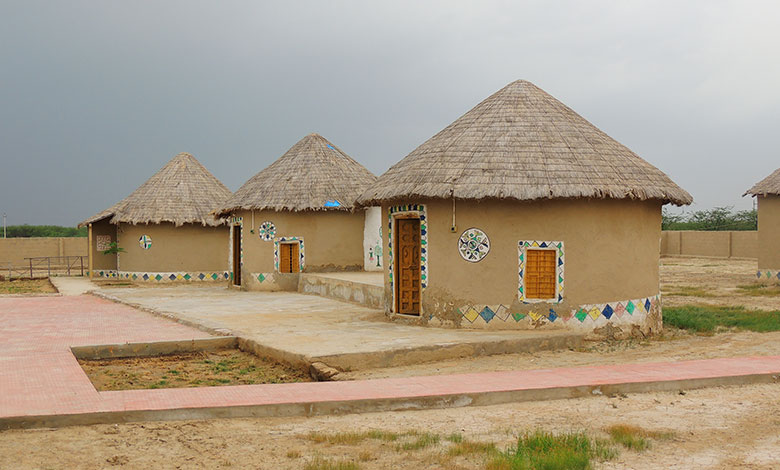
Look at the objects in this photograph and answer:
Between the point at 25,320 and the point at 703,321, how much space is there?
38.6 ft

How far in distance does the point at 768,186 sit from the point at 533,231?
13673mm

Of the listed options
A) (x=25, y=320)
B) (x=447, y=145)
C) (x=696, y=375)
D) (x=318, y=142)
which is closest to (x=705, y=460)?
(x=696, y=375)

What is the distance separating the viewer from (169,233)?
25.5 metres

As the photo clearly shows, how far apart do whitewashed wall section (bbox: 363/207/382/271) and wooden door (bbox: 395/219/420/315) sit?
24.9ft

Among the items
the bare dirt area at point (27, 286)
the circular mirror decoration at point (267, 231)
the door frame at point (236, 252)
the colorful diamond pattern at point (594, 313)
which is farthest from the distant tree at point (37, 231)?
the colorful diamond pattern at point (594, 313)

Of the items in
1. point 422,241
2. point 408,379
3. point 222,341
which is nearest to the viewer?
point 408,379

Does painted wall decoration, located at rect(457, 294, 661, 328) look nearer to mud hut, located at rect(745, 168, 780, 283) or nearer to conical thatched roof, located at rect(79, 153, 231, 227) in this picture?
mud hut, located at rect(745, 168, 780, 283)

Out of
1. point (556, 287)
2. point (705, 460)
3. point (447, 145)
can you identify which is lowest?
point (705, 460)

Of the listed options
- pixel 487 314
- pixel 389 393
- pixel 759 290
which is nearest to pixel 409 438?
pixel 389 393

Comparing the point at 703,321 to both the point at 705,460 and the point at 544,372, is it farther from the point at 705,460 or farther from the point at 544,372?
the point at 705,460

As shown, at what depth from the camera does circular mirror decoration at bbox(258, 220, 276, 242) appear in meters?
20.2

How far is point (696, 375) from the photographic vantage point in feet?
27.3

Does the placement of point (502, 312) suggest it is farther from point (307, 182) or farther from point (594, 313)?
point (307, 182)

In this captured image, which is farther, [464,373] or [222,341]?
[222,341]
